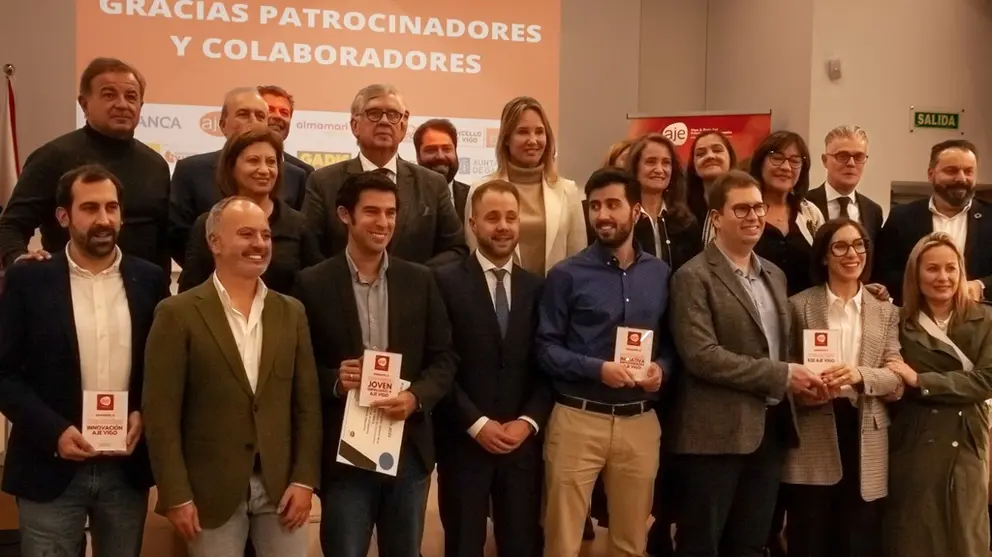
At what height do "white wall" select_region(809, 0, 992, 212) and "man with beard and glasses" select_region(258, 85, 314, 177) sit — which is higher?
"white wall" select_region(809, 0, 992, 212)

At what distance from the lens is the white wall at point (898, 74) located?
6.99m

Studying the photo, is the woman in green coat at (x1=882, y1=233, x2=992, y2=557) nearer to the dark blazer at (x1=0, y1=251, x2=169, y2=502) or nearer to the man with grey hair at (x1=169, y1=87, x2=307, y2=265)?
the man with grey hair at (x1=169, y1=87, x2=307, y2=265)

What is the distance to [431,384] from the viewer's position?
10.1ft

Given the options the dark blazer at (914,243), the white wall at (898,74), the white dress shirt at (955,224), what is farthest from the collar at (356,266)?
the white wall at (898,74)

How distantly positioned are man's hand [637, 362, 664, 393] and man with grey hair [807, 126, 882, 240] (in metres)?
1.43

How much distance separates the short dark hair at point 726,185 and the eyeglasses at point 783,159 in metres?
0.43

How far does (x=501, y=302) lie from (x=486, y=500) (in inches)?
28.5

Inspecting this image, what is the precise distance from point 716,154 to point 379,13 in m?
3.59

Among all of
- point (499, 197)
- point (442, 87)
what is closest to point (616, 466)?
point (499, 197)

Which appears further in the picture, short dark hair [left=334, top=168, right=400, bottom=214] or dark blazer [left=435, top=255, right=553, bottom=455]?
dark blazer [left=435, top=255, right=553, bottom=455]

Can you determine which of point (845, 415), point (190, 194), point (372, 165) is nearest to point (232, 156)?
point (190, 194)

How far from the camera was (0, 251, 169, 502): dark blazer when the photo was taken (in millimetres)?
2738

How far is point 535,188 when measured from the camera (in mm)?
3752

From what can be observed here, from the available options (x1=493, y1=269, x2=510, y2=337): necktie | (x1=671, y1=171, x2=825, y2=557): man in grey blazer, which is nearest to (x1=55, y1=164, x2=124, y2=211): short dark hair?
(x1=493, y1=269, x2=510, y2=337): necktie
